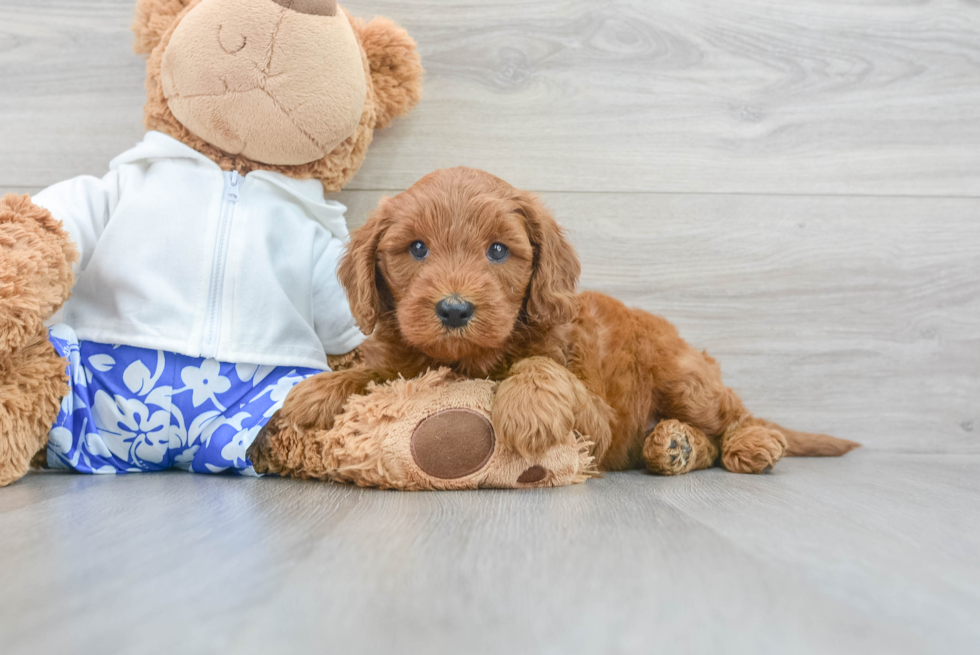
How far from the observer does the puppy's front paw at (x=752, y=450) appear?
1455 millimetres

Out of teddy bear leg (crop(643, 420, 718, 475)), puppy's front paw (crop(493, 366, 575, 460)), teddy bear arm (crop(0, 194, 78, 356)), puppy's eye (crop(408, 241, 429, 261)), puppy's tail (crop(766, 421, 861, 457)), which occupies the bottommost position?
puppy's tail (crop(766, 421, 861, 457))

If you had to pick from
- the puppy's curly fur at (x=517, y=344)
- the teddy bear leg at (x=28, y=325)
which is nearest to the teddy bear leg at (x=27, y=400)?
the teddy bear leg at (x=28, y=325)

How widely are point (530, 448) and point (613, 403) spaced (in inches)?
13.7

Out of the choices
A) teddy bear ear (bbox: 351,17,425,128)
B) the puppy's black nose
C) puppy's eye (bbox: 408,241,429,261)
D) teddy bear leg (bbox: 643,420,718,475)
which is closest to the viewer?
the puppy's black nose

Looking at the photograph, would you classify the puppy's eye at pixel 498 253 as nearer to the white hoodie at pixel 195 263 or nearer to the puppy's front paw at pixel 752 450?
the white hoodie at pixel 195 263

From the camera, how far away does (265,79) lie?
1.41 meters

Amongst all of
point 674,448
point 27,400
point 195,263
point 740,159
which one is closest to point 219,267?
point 195,263

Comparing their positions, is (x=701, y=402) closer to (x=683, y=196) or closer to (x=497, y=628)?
(x=683, y=196)

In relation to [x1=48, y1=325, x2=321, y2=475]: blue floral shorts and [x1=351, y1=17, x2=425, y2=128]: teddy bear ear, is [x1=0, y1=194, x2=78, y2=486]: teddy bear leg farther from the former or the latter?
[x1=351, y1=17, x2=425, y2=128]: teddy bear ear

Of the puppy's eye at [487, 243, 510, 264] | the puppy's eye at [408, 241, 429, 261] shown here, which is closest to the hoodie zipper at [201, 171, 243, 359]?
the puppy's eye at [408, 241, 429, 261]

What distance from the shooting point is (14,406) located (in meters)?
1.20

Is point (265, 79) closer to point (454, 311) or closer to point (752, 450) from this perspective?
point (454, 311)

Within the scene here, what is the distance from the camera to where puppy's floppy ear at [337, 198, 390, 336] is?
4.05ft

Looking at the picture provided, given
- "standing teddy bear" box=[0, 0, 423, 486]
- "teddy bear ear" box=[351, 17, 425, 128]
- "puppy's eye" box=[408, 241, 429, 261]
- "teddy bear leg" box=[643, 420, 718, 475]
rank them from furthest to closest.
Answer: "teddy bear ear" box=[351, 17, 425, 128] → "teddy bear leg" box=[643, 420, 718, 475] → "standing teddy bear" box=[0, 0, 423, 486] → "puppy's eye" box=[408, 241, 429, 261]
